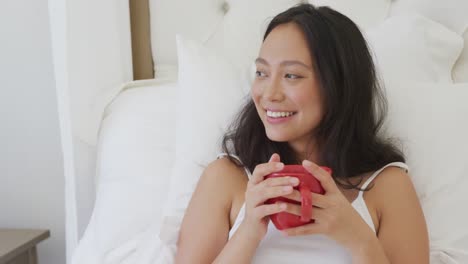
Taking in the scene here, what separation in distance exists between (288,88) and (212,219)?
30 cm

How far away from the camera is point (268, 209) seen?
2.67 feet

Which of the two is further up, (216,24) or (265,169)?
(216,24)

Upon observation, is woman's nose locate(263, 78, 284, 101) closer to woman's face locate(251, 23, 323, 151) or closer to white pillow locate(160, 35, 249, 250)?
woman's face locate(251, 23, 323, 151)

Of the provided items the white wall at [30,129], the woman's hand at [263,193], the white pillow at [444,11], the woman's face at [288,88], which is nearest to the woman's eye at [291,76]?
the woman's face at [288,88]

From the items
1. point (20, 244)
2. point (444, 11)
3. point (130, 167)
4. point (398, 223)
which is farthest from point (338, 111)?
point (20, 244)

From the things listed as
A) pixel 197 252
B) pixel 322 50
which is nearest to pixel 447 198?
pixel 322 50

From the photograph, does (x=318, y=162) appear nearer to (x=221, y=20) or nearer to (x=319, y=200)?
(x=319, y=200)

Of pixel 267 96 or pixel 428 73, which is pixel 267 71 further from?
pixel 428 73

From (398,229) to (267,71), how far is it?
1.31 ft

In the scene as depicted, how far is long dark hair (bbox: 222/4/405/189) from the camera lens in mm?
987

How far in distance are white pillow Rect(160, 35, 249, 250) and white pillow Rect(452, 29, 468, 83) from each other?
0.61 m

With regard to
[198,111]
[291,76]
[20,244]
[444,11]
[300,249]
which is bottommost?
[20,244]

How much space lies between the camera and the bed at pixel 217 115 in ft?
3.68

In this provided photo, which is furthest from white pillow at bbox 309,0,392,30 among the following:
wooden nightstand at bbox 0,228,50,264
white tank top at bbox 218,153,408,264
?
wooden nightstand at bbox 0,228,50,264
